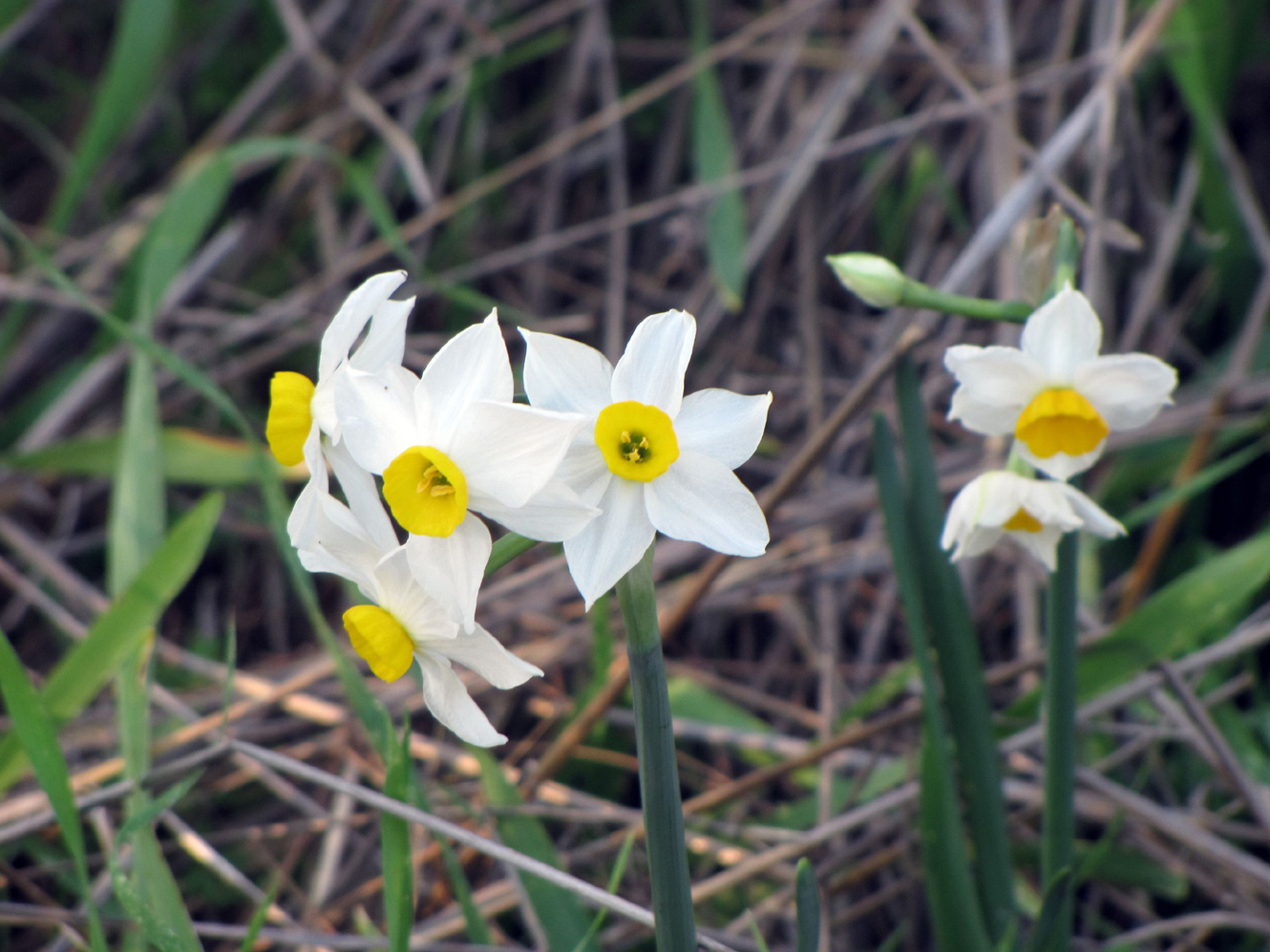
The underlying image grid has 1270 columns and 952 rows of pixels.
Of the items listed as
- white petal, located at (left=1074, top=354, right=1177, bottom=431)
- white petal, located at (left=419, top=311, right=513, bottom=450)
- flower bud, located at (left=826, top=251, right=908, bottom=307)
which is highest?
flower bud, located at (left=826, top=251, right=908, bottom=307)

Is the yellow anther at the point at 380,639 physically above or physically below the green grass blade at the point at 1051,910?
above

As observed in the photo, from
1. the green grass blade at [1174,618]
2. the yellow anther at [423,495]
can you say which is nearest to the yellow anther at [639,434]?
the yellow anther at [423,495]

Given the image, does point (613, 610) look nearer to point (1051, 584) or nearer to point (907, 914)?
point (907, 914)

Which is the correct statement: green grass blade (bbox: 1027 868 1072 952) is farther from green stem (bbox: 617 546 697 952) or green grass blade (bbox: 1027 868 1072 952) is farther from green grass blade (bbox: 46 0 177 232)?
green grass blade (bbox: 46 0 177 232)

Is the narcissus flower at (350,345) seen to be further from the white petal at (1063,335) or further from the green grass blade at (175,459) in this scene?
the green grass blade at (175,459)

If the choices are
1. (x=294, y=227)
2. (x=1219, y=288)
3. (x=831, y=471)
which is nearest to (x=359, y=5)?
(x=294, y=227)

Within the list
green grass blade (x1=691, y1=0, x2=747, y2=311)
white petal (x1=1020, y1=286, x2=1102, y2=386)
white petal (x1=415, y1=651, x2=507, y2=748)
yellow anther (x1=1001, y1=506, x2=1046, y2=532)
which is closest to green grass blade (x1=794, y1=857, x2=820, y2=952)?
white petal (x1=415, y1=651, x2=507, y2=748)
